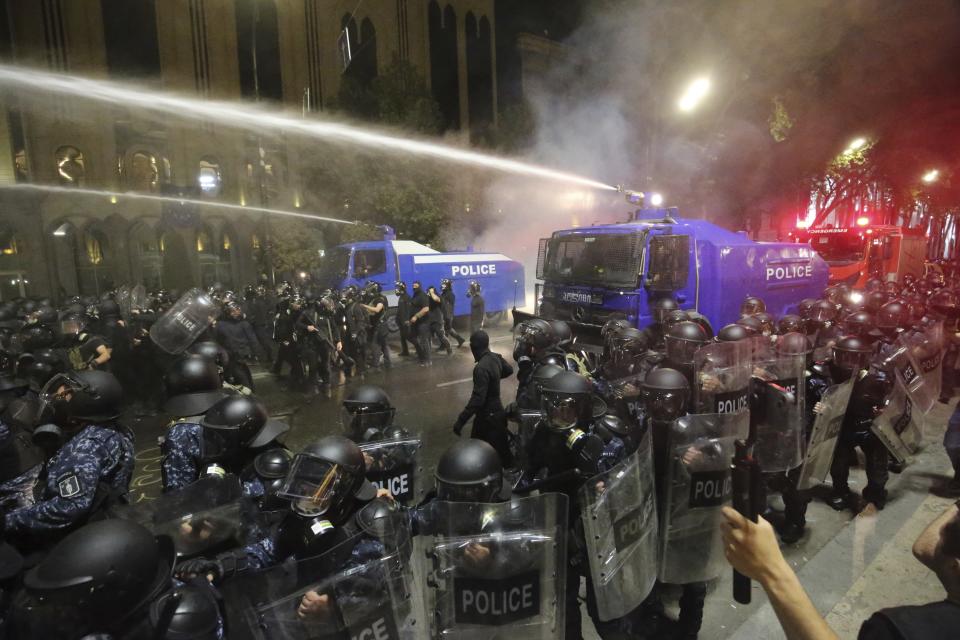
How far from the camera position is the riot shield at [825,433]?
3631 mm

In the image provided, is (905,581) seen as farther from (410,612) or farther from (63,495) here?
(63,495)

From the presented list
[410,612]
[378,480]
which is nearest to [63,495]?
[378,480]

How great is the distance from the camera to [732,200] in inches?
752

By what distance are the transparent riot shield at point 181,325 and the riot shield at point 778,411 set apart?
252 inches

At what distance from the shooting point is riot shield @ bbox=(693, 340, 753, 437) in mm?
3426

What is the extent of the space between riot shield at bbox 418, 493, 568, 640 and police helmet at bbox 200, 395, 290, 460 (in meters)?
1.47

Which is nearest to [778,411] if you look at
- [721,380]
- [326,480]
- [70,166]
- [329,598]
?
[721,380]

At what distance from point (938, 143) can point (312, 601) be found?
49.1 ft

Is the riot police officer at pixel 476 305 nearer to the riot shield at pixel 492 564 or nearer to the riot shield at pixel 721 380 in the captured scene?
the riot shield at pixel 721 380

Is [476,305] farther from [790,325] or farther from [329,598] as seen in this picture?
[329,598]

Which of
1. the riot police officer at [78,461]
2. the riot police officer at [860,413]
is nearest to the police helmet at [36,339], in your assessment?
the riot police officer at [78,461]

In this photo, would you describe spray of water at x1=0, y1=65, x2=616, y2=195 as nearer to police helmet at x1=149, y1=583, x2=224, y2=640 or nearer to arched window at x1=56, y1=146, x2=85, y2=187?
arched window at x1=56, y1=146, x2=85, y2=187

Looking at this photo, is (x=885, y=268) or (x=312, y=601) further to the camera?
(x=885, y=268)

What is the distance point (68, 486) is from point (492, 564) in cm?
199
